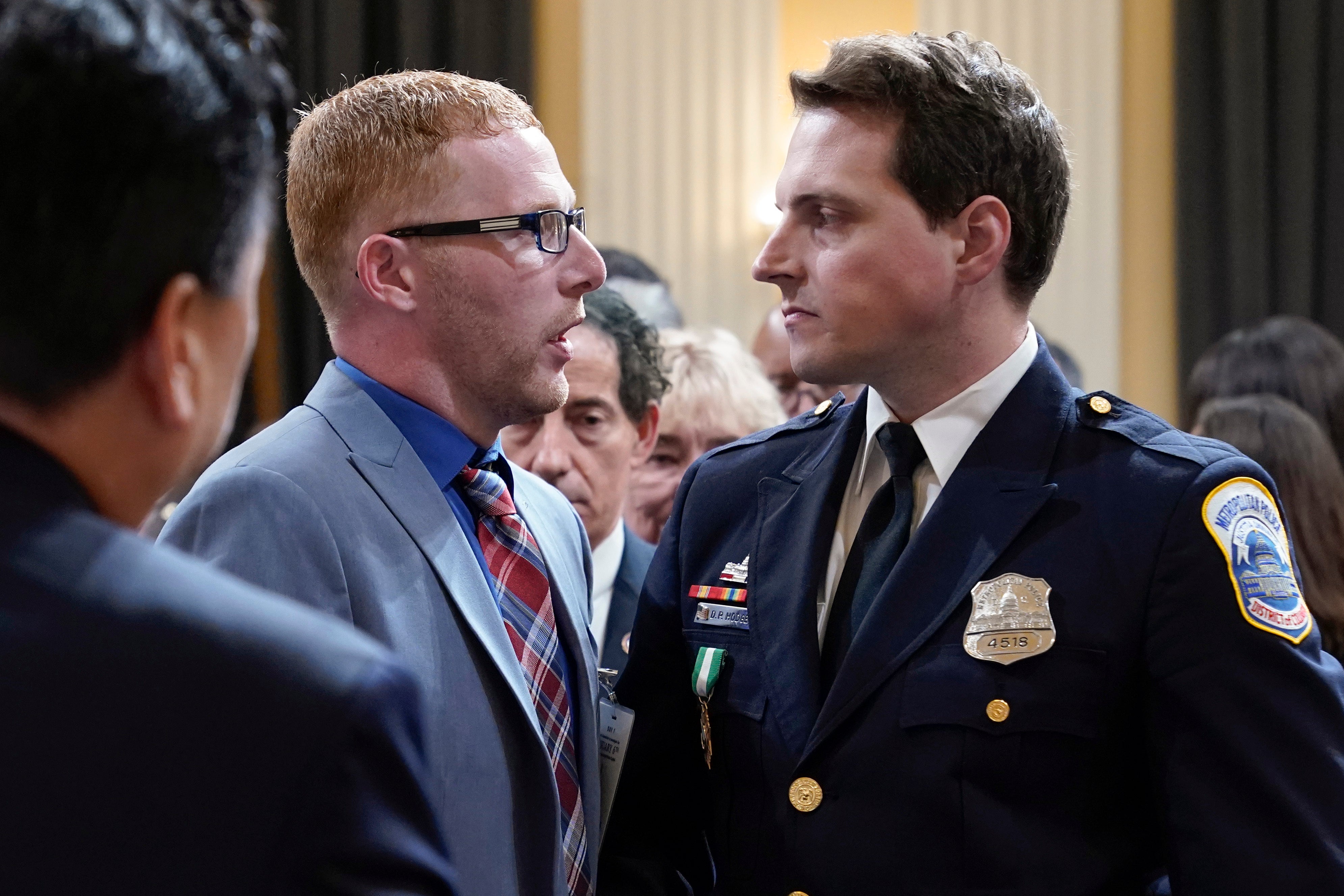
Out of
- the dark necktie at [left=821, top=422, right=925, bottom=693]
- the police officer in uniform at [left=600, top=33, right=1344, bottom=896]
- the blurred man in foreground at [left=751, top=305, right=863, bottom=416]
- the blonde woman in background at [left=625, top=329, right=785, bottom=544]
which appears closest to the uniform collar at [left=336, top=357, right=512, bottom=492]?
the police officer in uniform at [left=600, top=33, right=1344, bottom=896]

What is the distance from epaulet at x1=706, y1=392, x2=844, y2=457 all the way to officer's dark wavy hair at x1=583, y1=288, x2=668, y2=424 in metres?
0.90

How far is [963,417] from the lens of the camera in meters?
1.55

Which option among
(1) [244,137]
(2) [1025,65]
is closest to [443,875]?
(1) [244,137]

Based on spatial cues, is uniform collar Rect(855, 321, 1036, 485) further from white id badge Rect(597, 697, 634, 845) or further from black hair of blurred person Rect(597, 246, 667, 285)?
black hair of blurred person Rect(597, 246, 667, 285)

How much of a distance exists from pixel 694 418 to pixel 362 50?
3053mm

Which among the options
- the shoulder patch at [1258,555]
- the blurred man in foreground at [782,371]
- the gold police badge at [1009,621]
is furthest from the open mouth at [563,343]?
the blurred man in foreground at [782,371]

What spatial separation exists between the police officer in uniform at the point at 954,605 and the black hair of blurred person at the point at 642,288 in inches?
76.1

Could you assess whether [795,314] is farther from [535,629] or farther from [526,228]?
[535,629]

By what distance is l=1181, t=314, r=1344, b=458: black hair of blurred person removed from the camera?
10.6ft

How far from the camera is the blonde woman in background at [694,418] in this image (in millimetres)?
3014

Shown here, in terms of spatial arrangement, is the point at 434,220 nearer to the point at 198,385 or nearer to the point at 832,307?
the point at 832,307

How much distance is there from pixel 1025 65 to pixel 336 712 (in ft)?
17.9

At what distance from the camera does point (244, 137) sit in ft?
2.45

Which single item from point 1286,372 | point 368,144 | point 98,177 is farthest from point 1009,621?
point 1286,372
